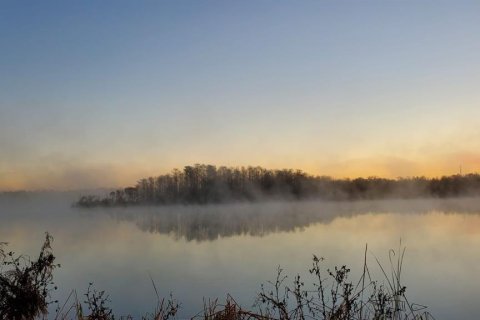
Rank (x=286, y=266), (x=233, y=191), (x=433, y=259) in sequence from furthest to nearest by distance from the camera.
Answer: (x=233, y=191), (x=433, y=259), (x=286, y=266)

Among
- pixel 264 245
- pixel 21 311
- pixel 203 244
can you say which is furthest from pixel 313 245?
pixel 21 311

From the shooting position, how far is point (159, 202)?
2741 inches

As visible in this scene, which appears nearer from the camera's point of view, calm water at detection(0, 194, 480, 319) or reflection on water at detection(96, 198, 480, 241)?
calm water at detection(0, 194, 480, 319)

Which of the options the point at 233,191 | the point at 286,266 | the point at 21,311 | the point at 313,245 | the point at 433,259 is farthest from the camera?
the point at 233,191

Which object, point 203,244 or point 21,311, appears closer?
point 21,311

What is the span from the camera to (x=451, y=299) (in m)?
7.76

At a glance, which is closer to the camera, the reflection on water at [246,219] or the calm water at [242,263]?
the calm water at [242,263]

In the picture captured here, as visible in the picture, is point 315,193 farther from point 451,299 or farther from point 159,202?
point 451,299

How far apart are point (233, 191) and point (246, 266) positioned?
2249 inches

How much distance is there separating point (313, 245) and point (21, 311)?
13.3 meters

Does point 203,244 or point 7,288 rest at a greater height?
point 7,288

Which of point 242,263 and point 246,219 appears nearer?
point 242,263

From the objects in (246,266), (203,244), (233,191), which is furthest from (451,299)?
(233,191)

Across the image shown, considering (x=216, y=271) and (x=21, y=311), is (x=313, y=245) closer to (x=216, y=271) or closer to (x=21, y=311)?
(x=216, y=271)
